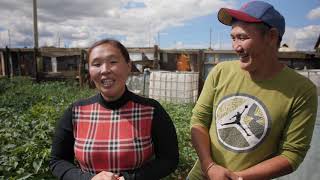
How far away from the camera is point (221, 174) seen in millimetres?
1979

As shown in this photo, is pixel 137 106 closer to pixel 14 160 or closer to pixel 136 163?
pixel 136 163

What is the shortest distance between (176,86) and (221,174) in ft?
28.8

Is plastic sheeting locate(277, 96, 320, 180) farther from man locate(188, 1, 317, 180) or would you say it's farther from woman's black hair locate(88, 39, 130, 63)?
woman's black hair locate(88, 39, 130, 63)

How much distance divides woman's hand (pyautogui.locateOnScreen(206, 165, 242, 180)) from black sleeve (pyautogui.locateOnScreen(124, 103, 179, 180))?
220mm

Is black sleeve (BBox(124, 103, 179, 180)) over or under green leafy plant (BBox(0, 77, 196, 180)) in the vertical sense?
over

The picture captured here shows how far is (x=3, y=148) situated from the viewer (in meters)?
3.37

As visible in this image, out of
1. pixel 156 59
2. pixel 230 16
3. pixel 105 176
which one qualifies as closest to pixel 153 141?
pixel 105 176

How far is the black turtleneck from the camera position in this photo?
1969 mm

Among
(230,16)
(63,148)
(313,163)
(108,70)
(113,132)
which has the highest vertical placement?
(230,16)

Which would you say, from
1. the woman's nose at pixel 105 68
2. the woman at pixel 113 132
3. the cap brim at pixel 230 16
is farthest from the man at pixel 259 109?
the woman's nose at pixel 105 68

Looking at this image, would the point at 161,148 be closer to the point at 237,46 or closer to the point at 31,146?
the point at 237,46

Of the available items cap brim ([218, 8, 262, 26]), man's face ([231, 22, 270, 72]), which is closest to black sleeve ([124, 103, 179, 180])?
man's face ([231, 22, 270, 72])

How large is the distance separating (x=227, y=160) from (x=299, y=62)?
847 cm

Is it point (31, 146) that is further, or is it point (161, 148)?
point (31, 146)
